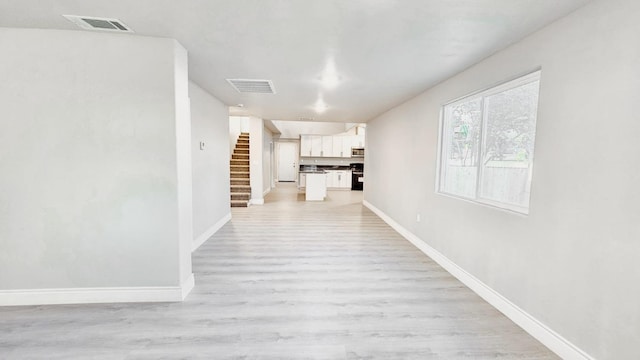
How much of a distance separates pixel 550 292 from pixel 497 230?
65 centimetres

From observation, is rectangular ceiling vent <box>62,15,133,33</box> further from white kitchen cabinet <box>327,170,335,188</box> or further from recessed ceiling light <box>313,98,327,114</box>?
white kitchen cabinet <box>327,170,335,188</box>

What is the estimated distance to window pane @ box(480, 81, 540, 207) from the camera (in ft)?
7.48

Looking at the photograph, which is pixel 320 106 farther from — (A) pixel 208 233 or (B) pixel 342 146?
(B) pixel 342 146

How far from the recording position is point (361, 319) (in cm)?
223

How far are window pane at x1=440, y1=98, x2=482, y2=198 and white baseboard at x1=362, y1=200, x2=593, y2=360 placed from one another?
2.88ft

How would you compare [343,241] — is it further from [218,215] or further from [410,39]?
[410,39]

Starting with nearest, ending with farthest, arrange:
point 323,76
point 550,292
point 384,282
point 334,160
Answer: point 550,292
point 384,282
point 323,76
point 334,160

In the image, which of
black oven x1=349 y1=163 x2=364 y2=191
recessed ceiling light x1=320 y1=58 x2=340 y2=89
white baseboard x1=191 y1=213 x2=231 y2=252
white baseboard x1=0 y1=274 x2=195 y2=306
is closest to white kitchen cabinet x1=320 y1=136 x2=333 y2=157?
black oven x1=349 y1=163 x2=364 y2=191

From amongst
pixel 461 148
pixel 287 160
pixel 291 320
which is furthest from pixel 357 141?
pixel 291 320

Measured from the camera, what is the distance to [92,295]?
242 cm

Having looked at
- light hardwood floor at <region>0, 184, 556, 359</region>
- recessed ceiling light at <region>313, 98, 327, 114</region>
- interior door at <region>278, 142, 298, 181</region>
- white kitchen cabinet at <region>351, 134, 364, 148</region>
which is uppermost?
recessed ceiling light at <region>313, 98, 327, 114</region>

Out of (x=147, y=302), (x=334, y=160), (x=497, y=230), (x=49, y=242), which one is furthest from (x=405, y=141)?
(x=334, y=160)

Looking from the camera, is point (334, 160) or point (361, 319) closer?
point (361, 319)

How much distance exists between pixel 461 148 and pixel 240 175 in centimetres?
611
